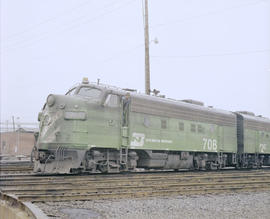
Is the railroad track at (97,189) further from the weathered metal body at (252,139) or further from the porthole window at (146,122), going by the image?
the weathered metal body at (252,139)

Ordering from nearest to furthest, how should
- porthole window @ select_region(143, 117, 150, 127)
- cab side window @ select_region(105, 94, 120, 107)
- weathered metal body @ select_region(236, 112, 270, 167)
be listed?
cab side window @ select_region(105, 94, 120, 107), porthole window @ select_region(143, 117, 150, 127), weathered metal body @ select_region(236, 112, 270, 167)

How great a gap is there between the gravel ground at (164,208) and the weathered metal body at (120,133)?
4470 mm

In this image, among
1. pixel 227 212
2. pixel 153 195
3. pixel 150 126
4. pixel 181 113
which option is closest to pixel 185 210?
pixel 227 212

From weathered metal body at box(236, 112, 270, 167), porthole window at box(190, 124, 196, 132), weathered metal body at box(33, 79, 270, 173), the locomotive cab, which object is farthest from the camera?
weathered metal body at box(236, 112, 270, 167)

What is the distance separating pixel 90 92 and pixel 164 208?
7115 millimetres

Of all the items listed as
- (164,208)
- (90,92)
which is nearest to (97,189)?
(164,208)

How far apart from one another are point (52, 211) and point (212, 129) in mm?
13600

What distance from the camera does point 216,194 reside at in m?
9.69

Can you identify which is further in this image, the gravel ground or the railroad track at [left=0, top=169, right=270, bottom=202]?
the railroad track at [left=0, top=169, right=270, bottom=202]

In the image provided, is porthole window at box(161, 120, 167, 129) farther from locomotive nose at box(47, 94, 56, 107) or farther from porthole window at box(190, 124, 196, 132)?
locomotive nose at box(47, 94, 56, 107)

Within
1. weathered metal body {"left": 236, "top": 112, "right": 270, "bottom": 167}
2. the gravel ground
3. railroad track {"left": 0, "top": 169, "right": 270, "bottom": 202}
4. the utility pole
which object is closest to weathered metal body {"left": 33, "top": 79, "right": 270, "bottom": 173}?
railroad track {"left": 0, "top": 169, "right": 270, "bottom": 202}

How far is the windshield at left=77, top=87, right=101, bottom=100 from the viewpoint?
13302 mm

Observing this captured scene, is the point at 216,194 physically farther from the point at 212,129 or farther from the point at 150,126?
the point at 212,129

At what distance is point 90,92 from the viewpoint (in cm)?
1351
